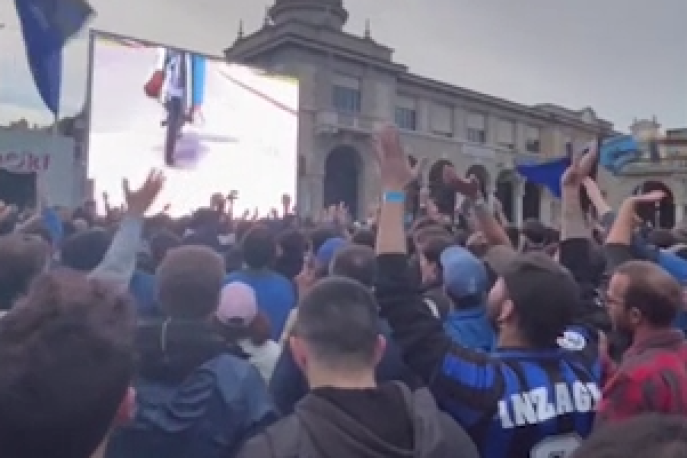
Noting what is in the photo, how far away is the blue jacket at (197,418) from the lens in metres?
2.59

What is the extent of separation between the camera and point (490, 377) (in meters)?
2.55

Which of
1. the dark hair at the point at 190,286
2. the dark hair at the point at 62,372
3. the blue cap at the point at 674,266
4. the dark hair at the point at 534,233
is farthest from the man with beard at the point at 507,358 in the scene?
the dark hair at the point at 534,233

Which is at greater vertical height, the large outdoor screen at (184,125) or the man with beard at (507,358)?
the large outdoor screen at (184,125)

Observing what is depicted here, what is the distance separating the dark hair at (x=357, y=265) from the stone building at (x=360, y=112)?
30.3m

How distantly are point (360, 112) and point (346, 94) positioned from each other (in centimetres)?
113

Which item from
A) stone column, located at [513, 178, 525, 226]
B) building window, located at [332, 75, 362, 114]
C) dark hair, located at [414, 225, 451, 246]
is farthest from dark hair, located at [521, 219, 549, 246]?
stone column, located at [513, 178, 525, 226]

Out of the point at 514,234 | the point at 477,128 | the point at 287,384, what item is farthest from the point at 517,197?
the point at 287,384

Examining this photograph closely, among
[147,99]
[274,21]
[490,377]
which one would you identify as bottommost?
[490,377]

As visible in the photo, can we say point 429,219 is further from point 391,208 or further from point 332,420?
point 332,420

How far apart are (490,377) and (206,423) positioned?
894 mm

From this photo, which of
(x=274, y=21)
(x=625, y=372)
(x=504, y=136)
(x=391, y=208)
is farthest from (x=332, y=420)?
(x=504, y=136)

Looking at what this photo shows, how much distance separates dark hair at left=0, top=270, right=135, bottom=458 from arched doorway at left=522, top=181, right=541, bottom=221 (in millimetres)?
49802

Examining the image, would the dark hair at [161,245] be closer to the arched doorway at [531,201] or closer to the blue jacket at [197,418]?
the blue jacket at [197,418]

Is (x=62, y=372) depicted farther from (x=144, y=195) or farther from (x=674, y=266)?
(x=674, y=266)
